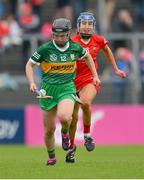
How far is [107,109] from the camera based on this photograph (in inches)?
973

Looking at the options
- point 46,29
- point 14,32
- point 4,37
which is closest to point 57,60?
point 4,37

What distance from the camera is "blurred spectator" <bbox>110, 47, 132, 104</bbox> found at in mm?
24781

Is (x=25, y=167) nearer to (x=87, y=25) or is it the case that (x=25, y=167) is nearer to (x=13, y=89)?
(x=87, y=25)

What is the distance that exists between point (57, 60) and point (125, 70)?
10.5 meters

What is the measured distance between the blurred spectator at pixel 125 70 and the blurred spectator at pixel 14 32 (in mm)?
2770

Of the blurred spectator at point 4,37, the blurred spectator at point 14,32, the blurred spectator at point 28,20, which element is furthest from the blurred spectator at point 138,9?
the blurred spectator at point 4,37

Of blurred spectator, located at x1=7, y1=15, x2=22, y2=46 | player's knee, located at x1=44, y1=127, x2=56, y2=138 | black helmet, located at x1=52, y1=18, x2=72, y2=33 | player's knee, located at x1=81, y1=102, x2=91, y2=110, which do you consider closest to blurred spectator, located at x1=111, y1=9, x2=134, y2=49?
blurred spectator, located at x1=7, y1=15, x2=22, y2=46

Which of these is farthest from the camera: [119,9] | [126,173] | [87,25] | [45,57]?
[119,9]

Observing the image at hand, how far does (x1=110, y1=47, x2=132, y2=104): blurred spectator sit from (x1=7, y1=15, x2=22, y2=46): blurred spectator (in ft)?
9.09

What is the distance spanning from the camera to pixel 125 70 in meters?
24.9

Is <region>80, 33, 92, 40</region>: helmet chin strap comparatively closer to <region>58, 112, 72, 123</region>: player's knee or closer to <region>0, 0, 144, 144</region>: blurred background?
<region>58, 112, 72, 123</region>: player's knee

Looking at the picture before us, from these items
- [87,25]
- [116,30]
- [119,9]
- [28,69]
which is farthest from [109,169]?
[119,9]

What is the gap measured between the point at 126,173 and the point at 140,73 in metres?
11.8

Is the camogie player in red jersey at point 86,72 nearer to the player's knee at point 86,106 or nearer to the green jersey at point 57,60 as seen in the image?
the player's knee at point 86,106
